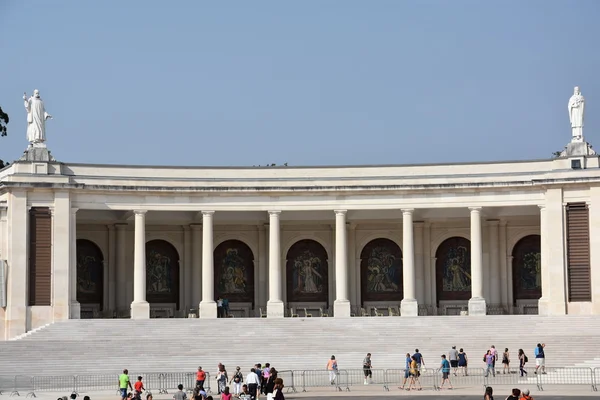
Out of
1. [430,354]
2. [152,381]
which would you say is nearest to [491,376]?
[430,354]

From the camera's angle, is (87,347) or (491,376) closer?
(491,376)

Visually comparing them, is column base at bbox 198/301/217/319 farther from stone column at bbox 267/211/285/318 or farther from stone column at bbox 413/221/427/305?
stone column at bbox 413/221/427/305

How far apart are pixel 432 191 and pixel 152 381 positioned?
91.0ft

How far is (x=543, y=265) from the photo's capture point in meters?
83.5

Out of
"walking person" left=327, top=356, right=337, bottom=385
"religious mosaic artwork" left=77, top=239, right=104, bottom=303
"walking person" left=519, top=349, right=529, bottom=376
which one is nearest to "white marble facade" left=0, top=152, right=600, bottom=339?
"religious mosaic artwork" left=77, top=239, right=104, bottom=303

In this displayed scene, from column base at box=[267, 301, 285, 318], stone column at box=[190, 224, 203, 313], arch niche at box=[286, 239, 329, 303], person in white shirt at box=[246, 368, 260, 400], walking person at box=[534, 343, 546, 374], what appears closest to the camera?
person in white shirt at box=[246, 368, 260, 400]

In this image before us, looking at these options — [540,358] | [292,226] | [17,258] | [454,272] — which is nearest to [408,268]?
[454,272]

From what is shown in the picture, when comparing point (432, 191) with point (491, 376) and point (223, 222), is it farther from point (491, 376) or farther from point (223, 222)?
point (491, 376)

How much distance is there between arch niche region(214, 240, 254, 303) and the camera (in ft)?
305

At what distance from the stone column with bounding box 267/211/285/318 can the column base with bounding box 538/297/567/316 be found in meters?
17.2

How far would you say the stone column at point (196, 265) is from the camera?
91750 mm

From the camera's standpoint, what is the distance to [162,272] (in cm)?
9238

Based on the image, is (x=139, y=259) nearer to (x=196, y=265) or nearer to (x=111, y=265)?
(x=111, y=265)

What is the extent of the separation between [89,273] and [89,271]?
0.15 metres
